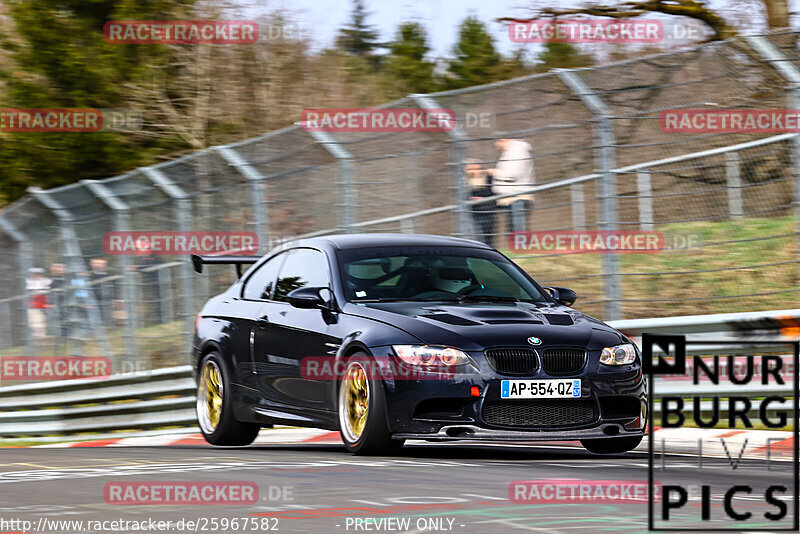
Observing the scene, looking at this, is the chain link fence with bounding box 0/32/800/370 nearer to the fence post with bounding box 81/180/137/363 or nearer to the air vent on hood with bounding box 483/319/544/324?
the fence post with bounding box 81/180/137/363

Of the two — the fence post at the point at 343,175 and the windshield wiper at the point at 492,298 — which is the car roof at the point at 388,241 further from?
the fence post at the point at 343,175

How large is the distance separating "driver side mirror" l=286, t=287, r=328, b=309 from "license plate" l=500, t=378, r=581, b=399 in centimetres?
167

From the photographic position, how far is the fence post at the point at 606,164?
11.9m

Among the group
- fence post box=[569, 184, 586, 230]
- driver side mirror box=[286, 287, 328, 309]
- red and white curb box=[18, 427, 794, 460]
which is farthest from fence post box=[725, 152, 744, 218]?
driver side mirror box=[286, 287, 328, 309]

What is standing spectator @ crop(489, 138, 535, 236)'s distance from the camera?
12.8m

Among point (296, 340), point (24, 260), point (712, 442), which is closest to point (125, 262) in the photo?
point (24, 260)

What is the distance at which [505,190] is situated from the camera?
12.9 m

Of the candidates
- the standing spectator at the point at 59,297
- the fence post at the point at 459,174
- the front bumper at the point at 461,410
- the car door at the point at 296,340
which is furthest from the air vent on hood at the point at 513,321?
the standing spectator at the point at 59,297

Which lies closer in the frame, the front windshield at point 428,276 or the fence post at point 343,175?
the front windshield at point 428,276

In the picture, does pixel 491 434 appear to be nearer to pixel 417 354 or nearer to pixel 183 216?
pixel 417 354

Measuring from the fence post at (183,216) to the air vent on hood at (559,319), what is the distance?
284 inches

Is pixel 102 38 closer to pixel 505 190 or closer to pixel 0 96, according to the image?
pixel 0 96

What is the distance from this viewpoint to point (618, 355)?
907 centimetres

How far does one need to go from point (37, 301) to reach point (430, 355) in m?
11.0
